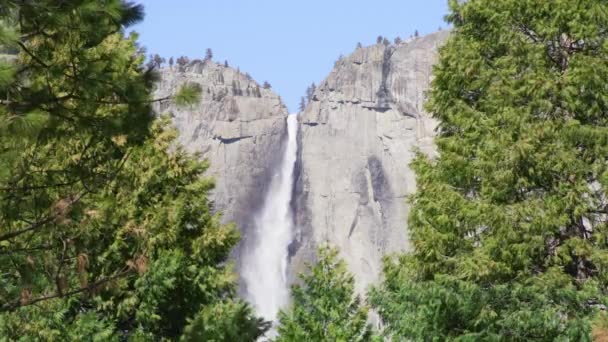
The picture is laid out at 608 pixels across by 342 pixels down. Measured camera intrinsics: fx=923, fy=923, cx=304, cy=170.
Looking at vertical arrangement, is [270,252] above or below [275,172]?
below

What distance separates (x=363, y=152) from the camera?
102 meters

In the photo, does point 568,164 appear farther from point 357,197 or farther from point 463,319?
point 357,197

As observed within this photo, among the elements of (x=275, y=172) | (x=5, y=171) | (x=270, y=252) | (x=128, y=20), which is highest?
(x=128, y=20)

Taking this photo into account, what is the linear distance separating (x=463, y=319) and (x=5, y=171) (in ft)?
28.8

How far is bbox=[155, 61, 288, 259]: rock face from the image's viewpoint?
99000 millimetres

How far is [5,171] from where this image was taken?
24.7ft

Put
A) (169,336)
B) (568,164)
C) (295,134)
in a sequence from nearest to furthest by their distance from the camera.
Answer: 1. (568,164)
2. (169,336)
3. (295,134)

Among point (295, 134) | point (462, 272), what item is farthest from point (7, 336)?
point (295, 134)

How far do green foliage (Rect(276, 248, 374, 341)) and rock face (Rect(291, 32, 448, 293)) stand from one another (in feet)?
262

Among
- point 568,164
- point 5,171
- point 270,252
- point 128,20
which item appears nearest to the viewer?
point 5,171

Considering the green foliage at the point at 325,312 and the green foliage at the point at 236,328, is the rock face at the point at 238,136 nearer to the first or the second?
the green foliage at the point at 325,312

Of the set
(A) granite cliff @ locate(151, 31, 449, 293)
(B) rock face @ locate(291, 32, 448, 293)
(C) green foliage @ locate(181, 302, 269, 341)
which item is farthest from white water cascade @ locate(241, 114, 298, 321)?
(C) green foliage @ locate(181, 302, 269, 341)

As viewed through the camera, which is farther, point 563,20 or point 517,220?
point 563,20

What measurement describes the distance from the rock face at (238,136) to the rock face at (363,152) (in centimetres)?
380
